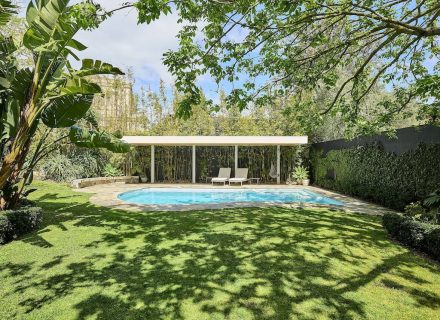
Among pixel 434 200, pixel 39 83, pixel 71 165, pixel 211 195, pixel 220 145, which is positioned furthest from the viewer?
pixel 220 145

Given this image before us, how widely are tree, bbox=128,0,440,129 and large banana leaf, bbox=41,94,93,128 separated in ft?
10.2

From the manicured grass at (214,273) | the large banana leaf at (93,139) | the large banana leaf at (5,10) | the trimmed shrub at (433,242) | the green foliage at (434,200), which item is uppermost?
the large banana leaf at (5,10)

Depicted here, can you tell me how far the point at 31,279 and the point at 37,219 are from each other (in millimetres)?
3185

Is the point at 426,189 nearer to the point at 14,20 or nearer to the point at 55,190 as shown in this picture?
the point at 55,190

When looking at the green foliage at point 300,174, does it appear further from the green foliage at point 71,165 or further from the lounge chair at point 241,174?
the green foliage at point 71,165

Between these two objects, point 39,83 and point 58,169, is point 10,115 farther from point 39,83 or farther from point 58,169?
point 58,169

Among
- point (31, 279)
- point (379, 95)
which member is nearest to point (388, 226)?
point (31, 279)

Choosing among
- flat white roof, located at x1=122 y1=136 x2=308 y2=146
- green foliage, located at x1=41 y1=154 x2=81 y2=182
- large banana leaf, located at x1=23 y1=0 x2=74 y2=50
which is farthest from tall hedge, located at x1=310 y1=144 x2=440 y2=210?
green foliage, located at x1=41 y1=154 x2=81 y2=182

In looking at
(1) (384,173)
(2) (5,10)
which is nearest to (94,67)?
(2) (5,10)

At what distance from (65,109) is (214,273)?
5068mm

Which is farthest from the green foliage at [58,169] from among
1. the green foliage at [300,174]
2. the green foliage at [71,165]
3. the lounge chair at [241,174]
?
the green foliage at [300,174]

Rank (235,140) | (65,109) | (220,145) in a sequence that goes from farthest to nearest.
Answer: (220,145) < (235,140) < (65,109)

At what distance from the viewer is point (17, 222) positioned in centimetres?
647

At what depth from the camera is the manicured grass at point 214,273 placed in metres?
3.66
